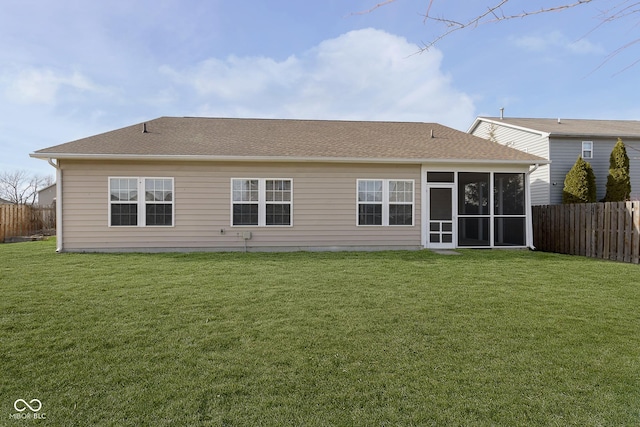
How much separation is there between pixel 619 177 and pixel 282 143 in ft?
50.1

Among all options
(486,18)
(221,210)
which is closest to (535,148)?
(221,210)

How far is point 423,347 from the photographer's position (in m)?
3.35

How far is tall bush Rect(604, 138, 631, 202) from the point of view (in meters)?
15.4

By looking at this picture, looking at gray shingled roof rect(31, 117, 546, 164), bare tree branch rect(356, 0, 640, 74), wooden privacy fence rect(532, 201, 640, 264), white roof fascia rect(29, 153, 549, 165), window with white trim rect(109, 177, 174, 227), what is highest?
gray shingled roof rect(31, 117, 546, 164)

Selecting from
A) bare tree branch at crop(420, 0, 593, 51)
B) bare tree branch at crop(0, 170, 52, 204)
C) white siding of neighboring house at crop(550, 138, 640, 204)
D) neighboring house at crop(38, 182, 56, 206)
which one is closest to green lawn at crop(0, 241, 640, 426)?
bare tree branch at crop(420, 0, 593, 51)

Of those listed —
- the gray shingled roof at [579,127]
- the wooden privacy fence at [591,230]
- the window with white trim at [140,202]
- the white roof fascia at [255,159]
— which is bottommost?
the wooden privacy fence at [591,230]

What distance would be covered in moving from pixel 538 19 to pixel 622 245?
904cm

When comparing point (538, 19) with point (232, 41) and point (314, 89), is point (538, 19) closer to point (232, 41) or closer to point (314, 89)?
point (232, 41)

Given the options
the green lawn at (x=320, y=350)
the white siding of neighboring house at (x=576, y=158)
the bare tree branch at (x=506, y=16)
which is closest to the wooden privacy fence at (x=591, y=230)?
the green lawn at (x=320, y=350)

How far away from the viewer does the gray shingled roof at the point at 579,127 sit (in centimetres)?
1650

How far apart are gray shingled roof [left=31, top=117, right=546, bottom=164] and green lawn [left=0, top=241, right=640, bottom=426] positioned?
4.50 meters

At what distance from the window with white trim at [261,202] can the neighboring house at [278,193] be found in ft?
0.10

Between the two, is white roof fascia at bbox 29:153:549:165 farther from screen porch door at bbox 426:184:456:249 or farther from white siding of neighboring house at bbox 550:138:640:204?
white siding of neighboring house at bbox 550:138:640:204

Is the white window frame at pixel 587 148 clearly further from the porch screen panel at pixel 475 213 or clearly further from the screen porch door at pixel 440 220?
the screen porch door at pixel 440 220
